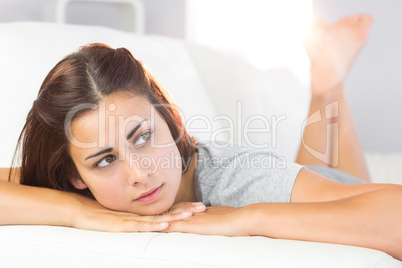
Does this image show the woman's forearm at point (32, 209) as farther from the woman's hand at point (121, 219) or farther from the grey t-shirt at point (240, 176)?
the grey t-shirt at point (240, 176)

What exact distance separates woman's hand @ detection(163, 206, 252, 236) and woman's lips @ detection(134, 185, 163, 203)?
106mm

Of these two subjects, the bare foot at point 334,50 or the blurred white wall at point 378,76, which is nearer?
the bare foot at point 334,50

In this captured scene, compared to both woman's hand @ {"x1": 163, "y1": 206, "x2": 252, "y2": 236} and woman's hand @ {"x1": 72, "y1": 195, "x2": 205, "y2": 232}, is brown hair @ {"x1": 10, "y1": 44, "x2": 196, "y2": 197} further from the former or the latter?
woman's hand @ {"x1": 163, "y1": 206, "x2": 252, "y2": 236}

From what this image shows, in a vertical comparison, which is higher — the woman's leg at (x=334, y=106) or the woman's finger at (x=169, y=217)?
the woman's leg at (x=334, y=106)

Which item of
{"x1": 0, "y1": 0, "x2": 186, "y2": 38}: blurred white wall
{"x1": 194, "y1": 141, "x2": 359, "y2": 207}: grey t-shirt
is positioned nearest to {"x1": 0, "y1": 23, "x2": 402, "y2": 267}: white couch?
{"x1": 194, "y1": 141, "x2": 359, "y2": 207}: grey t-shirt

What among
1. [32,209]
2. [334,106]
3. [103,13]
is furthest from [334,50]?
[32,209]

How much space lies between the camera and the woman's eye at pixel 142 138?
109 cm

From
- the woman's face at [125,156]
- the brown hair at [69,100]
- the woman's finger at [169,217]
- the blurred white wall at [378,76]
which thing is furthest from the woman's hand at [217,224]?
the blurred white wall at [378,76]

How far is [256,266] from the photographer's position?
80cm

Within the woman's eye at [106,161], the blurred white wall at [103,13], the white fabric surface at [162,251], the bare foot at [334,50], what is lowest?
the white fabric surface at [162,251]

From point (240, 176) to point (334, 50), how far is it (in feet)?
3.48

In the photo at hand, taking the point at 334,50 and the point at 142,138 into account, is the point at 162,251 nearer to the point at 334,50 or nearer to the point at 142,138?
the point at 142,138

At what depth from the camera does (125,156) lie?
1.07 meters

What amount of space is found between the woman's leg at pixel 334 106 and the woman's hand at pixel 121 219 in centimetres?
108
